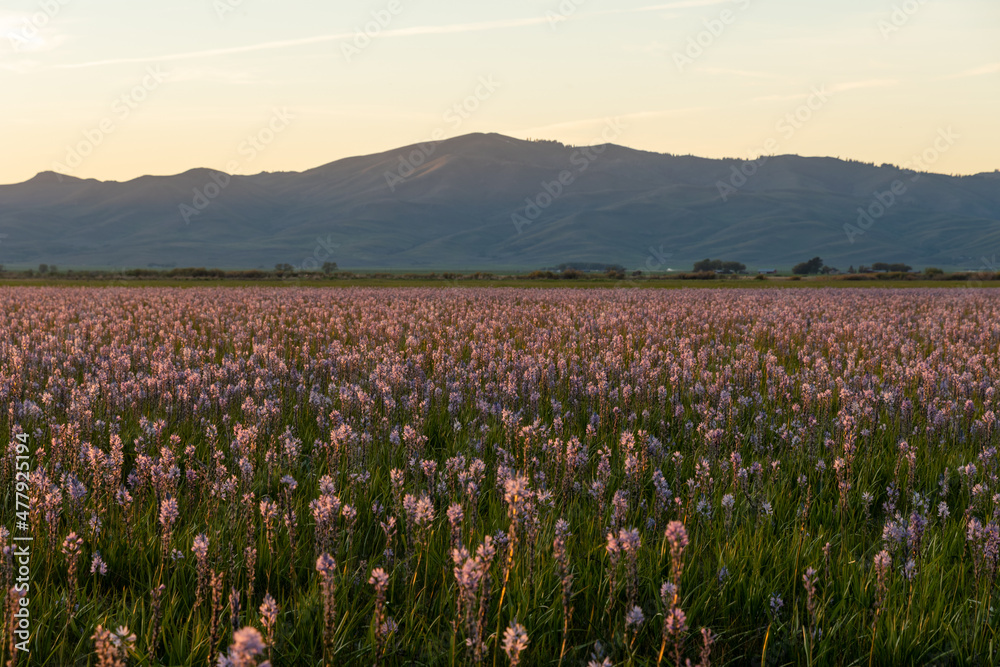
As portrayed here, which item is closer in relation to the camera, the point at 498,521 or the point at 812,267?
the point at 498,521

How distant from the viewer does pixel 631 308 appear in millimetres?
19000

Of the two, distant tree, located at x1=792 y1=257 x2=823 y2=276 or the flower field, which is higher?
distant tree, located at x1=792 y1=257 x2=823 y2=276

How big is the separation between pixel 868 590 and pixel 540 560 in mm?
1591

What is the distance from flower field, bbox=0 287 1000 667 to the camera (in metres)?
2.83

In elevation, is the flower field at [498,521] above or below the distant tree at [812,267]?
below

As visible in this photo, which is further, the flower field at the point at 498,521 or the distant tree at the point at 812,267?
the distant tree at the point at 812,267

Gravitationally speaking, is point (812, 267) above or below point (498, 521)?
above

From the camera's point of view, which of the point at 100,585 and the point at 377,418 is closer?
the point at 100,585

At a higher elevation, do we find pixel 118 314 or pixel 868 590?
pixel 118 314

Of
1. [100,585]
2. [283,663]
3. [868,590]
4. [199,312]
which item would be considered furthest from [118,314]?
[868,590]

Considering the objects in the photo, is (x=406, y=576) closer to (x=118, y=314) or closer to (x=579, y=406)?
(x=579, y=406)

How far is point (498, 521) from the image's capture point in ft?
12.9

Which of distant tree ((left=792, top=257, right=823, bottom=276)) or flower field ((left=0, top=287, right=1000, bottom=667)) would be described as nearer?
flower field ((left=0, top=287, right=1000, bottom=667))

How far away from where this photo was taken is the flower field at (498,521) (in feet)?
9.28
